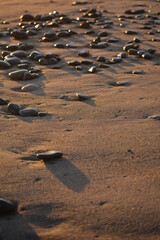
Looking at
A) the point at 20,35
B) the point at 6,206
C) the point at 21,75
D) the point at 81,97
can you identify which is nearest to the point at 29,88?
the point at 21,75

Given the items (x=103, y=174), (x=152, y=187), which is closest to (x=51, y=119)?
(x=103, y=174)

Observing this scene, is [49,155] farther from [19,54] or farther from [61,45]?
[61,45]

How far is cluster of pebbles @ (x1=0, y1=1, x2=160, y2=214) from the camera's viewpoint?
3461 mm

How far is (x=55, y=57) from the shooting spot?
14.3 feet

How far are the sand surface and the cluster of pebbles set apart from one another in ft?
0.29

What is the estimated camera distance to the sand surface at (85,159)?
1.71 meters

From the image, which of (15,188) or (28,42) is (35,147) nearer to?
(15,188)

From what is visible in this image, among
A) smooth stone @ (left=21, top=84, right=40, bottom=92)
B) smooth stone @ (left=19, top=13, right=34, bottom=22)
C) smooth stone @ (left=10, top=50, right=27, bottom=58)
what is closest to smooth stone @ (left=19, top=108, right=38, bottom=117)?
smooth stone @ (left=21, top=84, right=40, bottom=92)

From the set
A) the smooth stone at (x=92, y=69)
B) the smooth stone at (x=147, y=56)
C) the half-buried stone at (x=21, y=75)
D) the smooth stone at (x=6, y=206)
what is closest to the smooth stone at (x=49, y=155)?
the smooth stone at (x=6, y=206)

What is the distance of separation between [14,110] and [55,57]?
158cm

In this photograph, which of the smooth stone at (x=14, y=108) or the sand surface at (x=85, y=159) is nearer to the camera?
the sand surface at (x=85, y=159)

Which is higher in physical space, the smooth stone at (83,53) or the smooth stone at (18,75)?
the smooth stone at (18,75)

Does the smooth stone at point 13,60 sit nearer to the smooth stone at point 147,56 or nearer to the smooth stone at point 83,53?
the smooth stone at point 83,53

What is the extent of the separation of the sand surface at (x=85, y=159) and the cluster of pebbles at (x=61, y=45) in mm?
90
